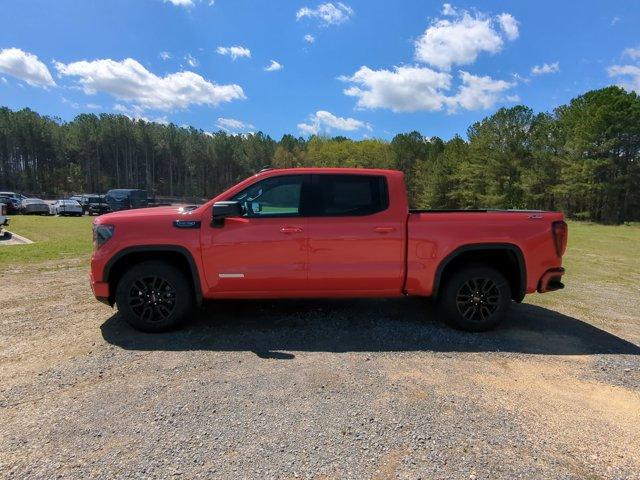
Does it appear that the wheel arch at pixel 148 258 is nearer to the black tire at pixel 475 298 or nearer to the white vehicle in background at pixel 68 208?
the black tire at pixel 475 298

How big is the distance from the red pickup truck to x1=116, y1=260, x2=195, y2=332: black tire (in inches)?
0.5

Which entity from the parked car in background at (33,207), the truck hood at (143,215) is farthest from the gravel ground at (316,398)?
the parked car in background at (33,207)

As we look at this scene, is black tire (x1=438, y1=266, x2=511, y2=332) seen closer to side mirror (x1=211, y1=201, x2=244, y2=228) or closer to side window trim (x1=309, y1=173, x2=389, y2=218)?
side window trim (x1=309, y1=173, x2=389, y2=218)

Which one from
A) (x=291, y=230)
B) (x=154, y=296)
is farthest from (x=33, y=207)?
(x=291, y=230)

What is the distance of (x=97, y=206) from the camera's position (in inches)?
1411

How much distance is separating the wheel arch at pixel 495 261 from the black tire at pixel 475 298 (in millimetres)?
123

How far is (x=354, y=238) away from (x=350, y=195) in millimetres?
529

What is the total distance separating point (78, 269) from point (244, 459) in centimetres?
751

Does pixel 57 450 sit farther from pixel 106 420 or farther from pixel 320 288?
pixel 320 288

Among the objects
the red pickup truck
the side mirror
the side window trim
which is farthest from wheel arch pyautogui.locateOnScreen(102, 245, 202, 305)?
the side window trim

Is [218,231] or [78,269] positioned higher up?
[218,231]

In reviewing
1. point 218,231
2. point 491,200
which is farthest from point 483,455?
point 491,200

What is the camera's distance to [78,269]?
865 centimetres

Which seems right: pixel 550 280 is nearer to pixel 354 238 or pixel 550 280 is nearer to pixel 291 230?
pixel 354 238
